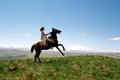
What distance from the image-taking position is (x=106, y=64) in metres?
27.9

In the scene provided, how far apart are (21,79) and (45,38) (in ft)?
21.2

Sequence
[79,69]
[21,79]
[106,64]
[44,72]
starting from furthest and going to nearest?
[106,64], [79,69], [44,72], [21,79]

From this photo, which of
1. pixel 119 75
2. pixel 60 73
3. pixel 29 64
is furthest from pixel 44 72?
pixel 119 75

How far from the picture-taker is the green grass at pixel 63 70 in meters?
23.3

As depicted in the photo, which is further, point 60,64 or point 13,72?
point 60,64

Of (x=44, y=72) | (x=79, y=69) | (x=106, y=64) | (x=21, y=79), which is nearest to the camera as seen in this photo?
(x=21, y=79)

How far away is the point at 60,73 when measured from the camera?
2398cm

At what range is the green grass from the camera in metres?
23.3

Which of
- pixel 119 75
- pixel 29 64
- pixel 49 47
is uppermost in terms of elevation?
pixel 49 47

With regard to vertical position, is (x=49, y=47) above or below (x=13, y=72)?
above

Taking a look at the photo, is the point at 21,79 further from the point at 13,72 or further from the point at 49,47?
the point at 49,47

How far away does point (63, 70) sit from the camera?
25.0m

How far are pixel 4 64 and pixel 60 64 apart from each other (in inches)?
279

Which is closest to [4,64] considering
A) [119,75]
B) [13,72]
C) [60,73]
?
[13,72]
